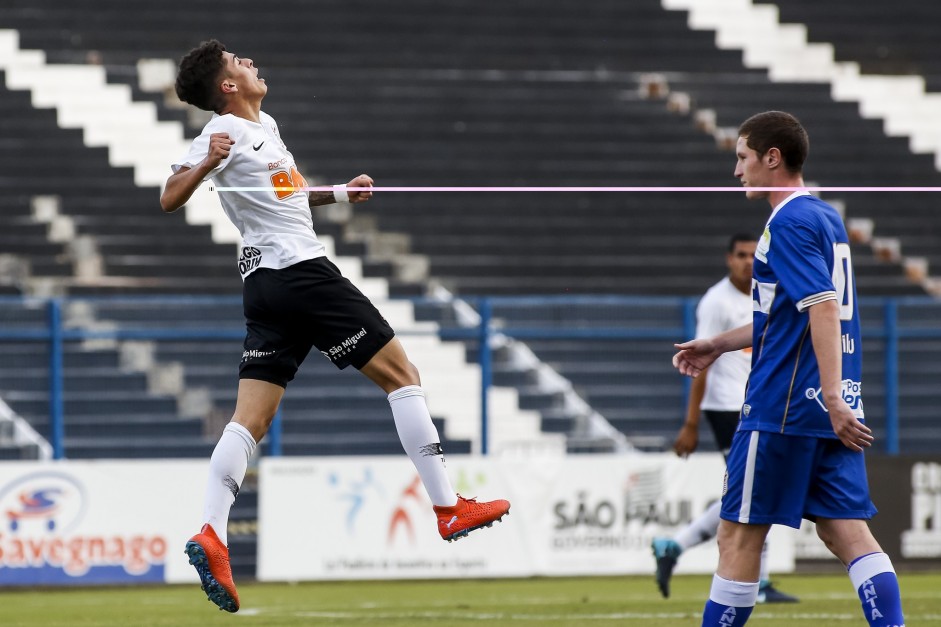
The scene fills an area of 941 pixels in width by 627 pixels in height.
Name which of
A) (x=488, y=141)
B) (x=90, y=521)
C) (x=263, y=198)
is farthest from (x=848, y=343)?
(x=488, y=141)

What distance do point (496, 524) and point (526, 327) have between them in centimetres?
200

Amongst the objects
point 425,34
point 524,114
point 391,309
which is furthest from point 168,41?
point 391,309

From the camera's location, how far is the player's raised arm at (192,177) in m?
5.50

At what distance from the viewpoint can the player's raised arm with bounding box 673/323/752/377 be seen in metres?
5.29

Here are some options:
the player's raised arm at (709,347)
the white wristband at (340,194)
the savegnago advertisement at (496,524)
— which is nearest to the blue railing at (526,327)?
the savegnago advertisement at (496,524)

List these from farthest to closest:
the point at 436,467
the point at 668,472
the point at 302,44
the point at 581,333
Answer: the point at 302,44 < the point at 581,333 < the point at 668,472 < the point at 436,467

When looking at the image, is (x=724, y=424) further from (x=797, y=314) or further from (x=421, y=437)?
(x=797, y=314)

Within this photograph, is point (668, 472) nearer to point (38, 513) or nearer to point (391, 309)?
point (391, 309)

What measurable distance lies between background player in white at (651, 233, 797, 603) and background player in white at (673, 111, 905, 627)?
3.79 metres

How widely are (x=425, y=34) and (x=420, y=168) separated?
7.25 feet

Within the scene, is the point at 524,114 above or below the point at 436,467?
above

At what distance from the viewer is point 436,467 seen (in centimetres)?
589

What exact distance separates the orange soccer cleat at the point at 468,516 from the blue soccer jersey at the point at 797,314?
1247 millimetres

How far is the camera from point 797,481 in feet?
15.7
